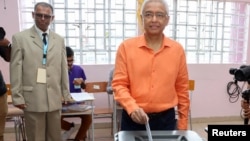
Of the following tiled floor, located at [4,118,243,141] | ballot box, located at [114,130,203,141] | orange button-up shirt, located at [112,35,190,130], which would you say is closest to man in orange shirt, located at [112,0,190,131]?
orange button-up shirt, located at [112,35,190,130]

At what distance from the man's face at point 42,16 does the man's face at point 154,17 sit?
1129 mm

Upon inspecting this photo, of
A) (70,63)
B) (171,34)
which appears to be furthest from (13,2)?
(171,34)

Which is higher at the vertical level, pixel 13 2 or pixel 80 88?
pixel 13 2

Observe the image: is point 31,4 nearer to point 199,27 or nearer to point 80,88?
point 80,88

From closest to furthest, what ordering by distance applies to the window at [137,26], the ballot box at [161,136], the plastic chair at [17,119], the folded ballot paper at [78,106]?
the ballot box at [161,136], the folded ballot paper at [78,106], the plastic chair at [17,119], the window at [137,26]

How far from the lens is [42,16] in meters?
1.94

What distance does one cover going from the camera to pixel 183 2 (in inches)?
144

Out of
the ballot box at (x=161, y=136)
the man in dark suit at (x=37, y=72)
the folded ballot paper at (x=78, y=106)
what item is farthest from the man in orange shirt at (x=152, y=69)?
the folded ballot paper at (x=78, y=106)

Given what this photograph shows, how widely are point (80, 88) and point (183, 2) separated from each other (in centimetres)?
205

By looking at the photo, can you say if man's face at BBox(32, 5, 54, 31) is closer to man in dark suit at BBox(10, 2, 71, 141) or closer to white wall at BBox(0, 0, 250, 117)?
man in dark suit at BBox(10, 2, 71, 141)

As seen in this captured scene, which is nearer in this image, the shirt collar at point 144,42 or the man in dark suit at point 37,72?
the shirt collar at point 144,42

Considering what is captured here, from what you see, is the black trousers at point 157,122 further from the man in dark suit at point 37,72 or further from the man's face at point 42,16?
the man's face at point 42,16

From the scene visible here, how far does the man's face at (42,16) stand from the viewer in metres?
1.94

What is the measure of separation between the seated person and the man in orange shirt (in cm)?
179
